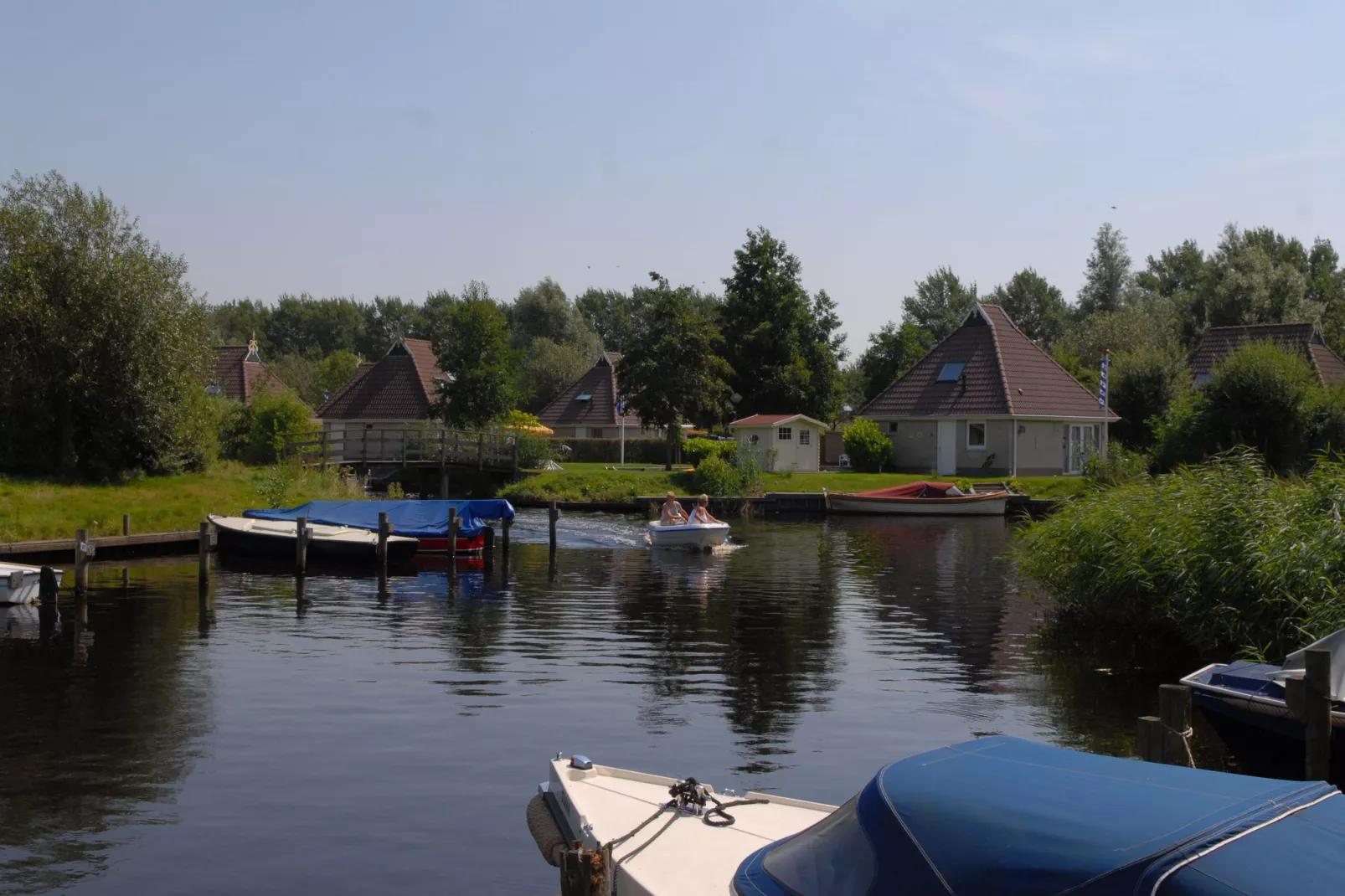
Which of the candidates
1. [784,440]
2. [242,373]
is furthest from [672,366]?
[242,373]

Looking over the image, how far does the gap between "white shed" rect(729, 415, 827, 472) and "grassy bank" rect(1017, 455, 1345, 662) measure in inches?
1411

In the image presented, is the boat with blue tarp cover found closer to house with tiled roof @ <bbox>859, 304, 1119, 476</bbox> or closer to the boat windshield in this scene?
the boat windshield

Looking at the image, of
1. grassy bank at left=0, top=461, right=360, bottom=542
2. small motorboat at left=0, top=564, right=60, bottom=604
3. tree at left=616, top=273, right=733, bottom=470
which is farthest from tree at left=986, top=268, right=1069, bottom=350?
small motorboat at left=0, top=564, right=60, bottom=604

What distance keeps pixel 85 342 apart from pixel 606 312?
105 m

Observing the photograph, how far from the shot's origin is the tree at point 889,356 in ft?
281

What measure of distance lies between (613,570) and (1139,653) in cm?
1494

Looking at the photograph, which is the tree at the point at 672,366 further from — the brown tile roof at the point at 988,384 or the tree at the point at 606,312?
the tree at the point at 606,312

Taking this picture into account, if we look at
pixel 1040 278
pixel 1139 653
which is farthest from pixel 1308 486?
pixel 1040 278

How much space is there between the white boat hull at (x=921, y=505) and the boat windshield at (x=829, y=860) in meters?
41.5

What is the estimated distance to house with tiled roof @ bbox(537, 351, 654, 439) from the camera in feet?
244

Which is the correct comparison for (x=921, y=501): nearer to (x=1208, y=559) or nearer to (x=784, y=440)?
(x=784, y=440)

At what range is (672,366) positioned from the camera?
199 feet

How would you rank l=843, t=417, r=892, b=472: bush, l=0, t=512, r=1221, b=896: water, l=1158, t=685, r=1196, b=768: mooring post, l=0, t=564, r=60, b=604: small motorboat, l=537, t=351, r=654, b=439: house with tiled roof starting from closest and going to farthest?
l=1158, t=685, r=1196, b=768: mooring post → l=0, t=512, r=1221, b=896: water → l=0, t=564, r=60, b=604: small motorboat → l=843, t=417, r=892, b=472: bush → l=537, t=351, r=654, b=439: house with tiled roof

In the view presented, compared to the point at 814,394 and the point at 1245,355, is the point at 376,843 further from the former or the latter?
the point at 814,394
